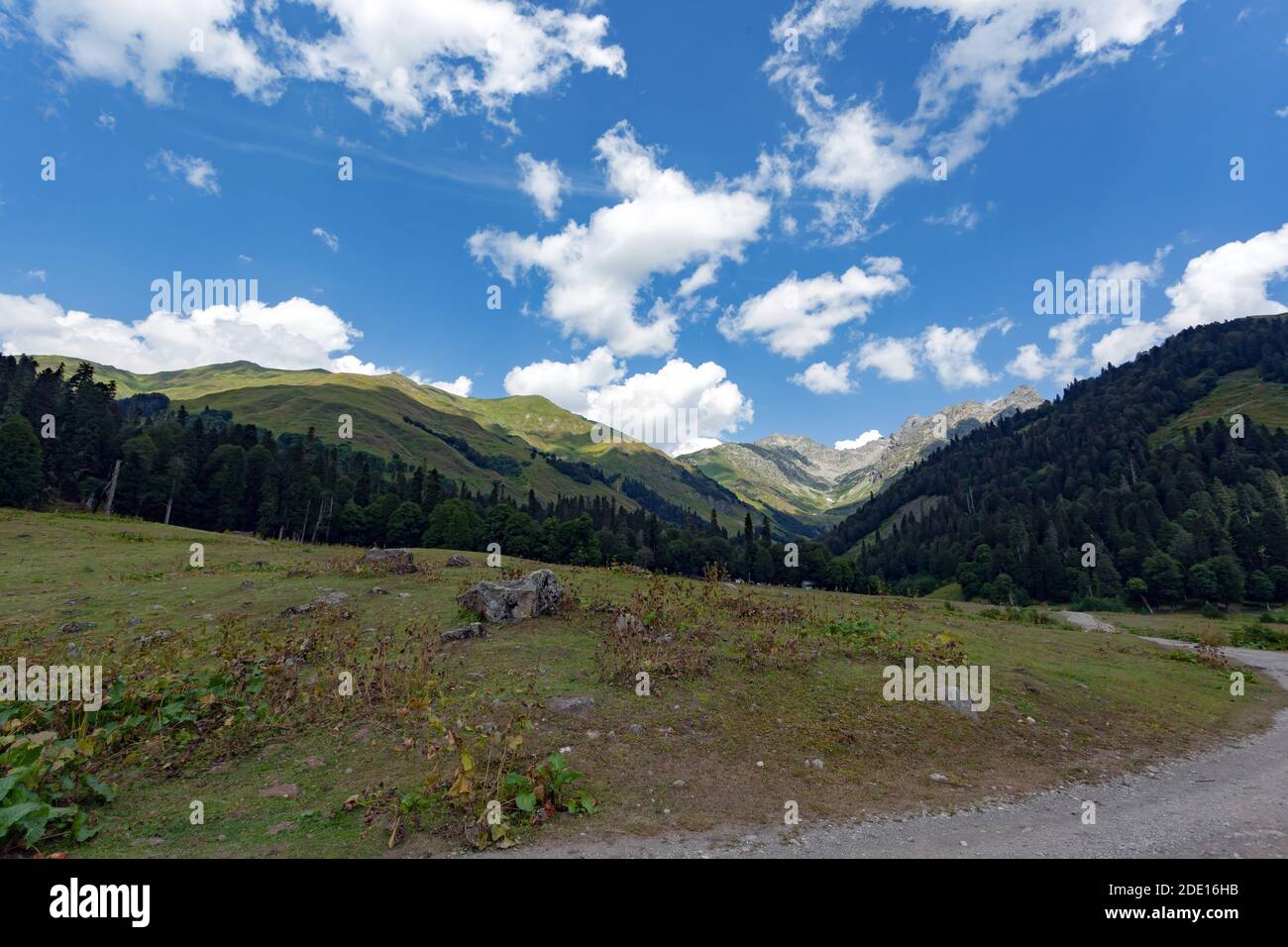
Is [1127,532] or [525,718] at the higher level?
[525,718]

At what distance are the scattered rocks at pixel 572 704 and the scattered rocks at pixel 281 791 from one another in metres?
5.37

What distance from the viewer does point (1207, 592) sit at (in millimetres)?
95625

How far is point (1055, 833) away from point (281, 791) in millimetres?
14089

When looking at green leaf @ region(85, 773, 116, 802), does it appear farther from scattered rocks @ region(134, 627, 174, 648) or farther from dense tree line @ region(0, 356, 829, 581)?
dense tree line @ region(0, 356, 829, 581)

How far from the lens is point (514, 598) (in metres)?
21.1

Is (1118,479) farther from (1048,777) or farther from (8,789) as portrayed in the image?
(8,789)

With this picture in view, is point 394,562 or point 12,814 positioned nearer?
point 12,814

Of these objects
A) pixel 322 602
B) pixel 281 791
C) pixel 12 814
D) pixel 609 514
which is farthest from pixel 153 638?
pixel 609 514

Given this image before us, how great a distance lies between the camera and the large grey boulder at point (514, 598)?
20500mm

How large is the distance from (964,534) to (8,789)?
190m

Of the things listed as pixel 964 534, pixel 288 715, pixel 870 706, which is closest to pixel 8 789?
pixel 288 715

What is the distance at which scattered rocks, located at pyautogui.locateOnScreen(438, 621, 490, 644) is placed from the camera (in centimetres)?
1789

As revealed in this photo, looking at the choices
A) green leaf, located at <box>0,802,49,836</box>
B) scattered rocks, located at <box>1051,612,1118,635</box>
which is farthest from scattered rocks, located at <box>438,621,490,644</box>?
scattered rocks, located at <box>1051,612,1118,635</box>

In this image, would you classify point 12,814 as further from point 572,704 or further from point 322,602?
point 322,602
